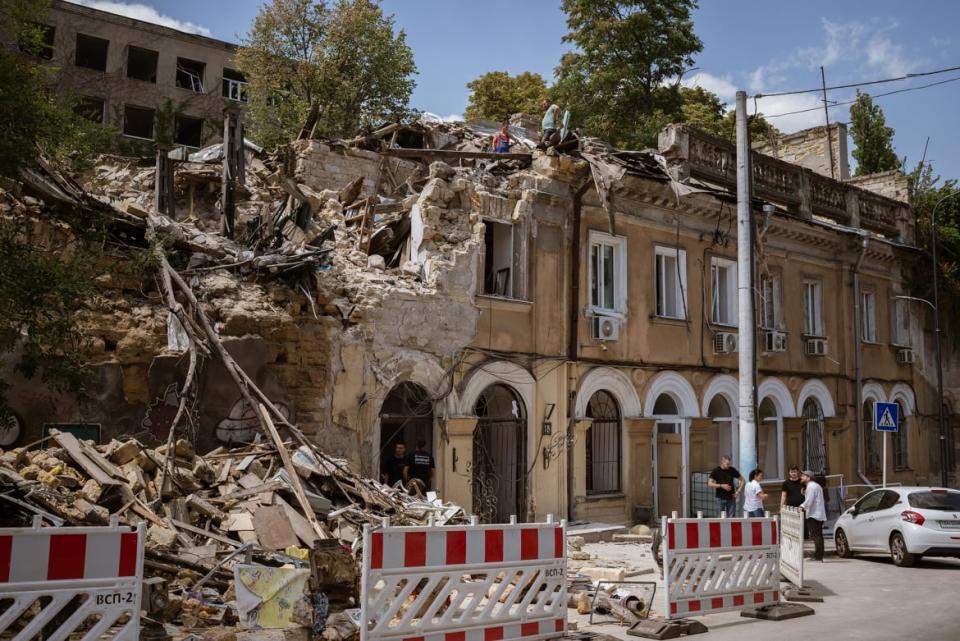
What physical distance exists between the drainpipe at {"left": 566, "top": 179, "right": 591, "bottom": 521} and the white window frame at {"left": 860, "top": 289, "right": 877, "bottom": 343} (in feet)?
42.6

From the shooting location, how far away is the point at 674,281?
20.3 meters

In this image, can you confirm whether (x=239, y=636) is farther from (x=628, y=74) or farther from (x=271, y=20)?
(x=628, y=74)

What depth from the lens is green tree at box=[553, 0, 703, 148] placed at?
1310 inches

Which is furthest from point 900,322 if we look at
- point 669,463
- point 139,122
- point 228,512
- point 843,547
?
point 139,122

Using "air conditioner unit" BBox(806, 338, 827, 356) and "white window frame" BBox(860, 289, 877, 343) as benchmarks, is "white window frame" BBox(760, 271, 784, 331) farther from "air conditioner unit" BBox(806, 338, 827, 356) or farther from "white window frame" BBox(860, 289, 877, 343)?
"white window frame" BBox(860, 289, 877, 343)

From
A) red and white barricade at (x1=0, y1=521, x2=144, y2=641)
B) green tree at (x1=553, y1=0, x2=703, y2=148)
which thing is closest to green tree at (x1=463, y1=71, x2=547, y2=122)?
green tree at (x1=553, y1=0, x2=703, y2=148)

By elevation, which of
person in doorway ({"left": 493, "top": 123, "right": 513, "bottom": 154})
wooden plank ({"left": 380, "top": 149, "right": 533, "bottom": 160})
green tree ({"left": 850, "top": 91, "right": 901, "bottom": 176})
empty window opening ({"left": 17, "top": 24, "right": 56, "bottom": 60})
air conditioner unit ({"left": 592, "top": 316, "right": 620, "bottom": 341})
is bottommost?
air conditioner unit ({"left": 592, "top": 316, "right": 620, "bottom": 341})

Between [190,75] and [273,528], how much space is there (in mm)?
35023

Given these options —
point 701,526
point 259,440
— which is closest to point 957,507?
point 701,526

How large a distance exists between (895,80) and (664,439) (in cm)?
898

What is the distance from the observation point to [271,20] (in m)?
29.8

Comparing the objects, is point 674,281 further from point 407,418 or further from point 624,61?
point 624,61

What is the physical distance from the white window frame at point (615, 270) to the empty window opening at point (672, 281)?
1.54 m

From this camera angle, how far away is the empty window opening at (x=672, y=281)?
20.1m
